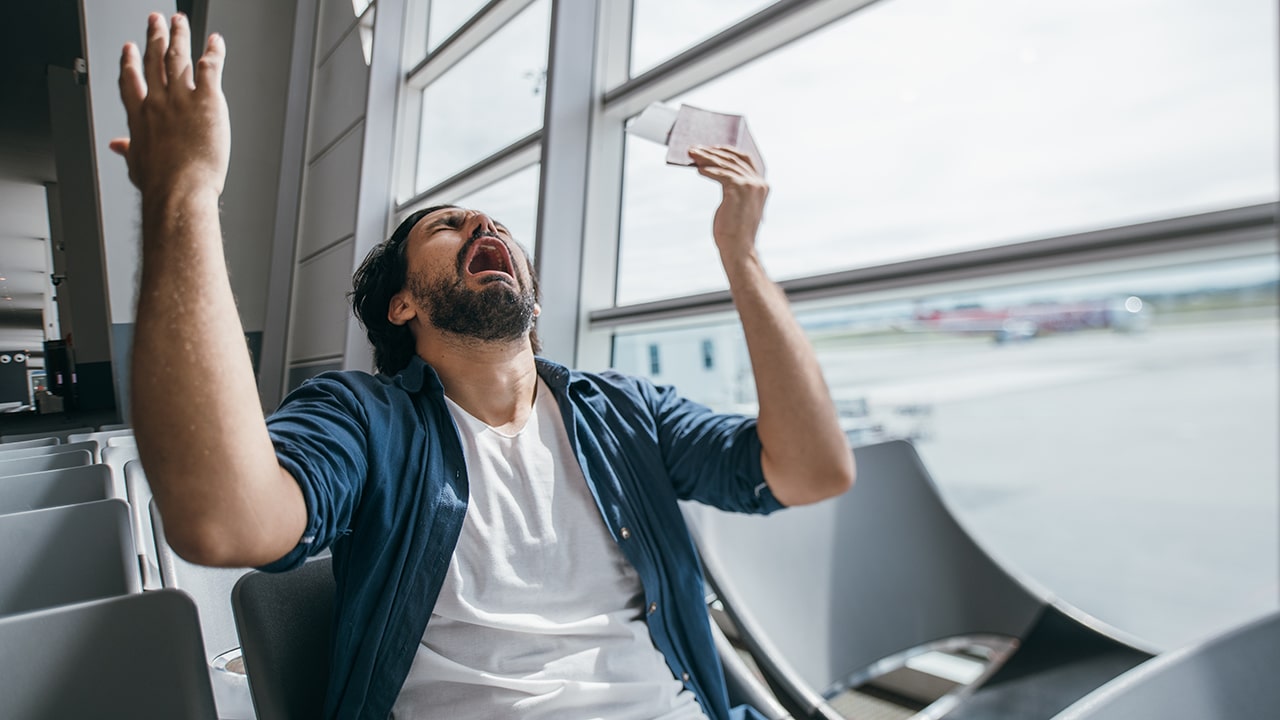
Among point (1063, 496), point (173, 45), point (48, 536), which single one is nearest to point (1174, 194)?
point (1063, 496)

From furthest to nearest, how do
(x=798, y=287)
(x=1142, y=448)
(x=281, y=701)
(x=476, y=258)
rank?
(x=798, y=287) < (x=1142, y=448) < (x=476, y=258) < (x=281, y=701)

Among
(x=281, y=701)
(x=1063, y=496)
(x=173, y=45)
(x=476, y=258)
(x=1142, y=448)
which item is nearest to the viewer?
(x=173, y=45)

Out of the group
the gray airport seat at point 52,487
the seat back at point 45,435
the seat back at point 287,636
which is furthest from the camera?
the seat back at point 45,435

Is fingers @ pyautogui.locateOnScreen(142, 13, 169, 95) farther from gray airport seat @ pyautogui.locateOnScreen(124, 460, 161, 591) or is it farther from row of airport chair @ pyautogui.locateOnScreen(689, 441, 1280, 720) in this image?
gray airport seat @ pyautogui.locateOnScreen(124, 460, 161, 591)

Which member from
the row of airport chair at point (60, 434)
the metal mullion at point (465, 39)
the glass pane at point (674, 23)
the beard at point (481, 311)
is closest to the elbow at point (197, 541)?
the beard at point (481, 311)

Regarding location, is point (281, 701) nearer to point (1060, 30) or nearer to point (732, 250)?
point (732, 250)

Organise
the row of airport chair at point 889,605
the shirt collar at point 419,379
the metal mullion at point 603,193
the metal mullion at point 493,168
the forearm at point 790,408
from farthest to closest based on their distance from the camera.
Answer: the metal mullion at point 493,168 → the metal mullion at point 603,193 → the row of airport chair at point 889,605 → the shirt collar at point 419,379 → the forearm at point 790,408

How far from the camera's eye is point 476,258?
1.26m

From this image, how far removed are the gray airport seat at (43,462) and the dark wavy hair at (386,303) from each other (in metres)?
1.69

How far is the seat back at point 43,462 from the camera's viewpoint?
2.39 m

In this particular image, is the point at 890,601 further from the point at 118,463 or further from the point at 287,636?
the point at 118,463

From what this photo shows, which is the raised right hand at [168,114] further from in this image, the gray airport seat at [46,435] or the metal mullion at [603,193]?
the gray airport seat at [46,435]

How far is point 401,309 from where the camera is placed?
1.28 m

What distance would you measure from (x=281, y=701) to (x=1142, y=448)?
1671 millimetres
